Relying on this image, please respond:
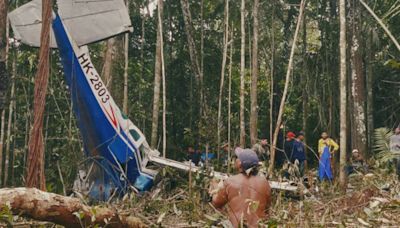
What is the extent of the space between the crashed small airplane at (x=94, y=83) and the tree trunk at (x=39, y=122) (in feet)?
4.98

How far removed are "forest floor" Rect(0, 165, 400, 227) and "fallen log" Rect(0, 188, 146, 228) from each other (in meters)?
0.70

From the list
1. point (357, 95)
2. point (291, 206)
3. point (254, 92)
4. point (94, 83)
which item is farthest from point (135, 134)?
point (357, 95)

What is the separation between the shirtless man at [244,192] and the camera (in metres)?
4.35

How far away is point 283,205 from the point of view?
7.12 m

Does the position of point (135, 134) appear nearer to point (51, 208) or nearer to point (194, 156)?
point (194, 156)

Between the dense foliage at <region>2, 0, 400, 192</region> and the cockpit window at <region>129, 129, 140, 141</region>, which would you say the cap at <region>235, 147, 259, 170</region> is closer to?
the cockpit window at <region>129, 129, 140, 141</region>

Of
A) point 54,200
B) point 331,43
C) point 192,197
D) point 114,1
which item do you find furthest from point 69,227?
point 331,43

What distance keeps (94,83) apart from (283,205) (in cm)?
372

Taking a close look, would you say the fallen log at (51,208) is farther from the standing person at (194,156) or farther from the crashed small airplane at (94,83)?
the standing person at (194,156)

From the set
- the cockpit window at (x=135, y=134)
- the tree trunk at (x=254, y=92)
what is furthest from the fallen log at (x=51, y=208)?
the tree trunk at (x=254, y=92)

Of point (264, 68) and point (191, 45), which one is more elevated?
point (191, 45)

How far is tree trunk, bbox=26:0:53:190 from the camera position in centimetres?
686

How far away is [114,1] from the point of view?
9305 millimetres

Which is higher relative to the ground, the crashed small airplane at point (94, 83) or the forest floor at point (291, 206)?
the crashed small airplane at point (94, 83)
